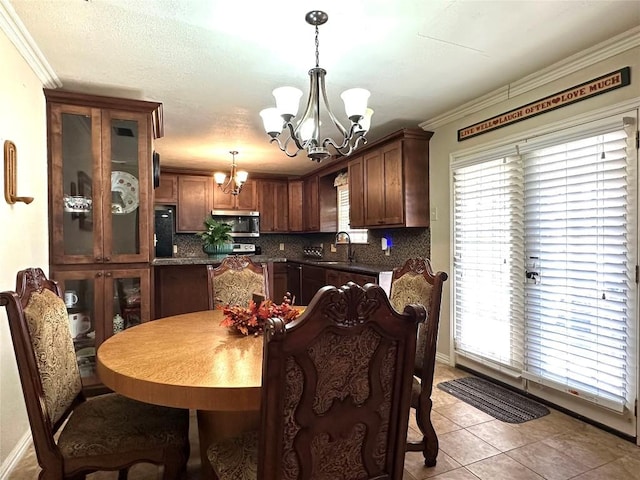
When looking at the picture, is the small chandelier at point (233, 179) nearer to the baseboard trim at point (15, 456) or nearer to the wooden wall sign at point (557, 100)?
the wooden wall sign at point (557, 100)

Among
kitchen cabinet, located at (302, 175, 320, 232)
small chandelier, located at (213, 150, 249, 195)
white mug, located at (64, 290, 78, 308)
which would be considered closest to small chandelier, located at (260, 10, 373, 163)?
white mug, located at (64, 290, 78, 308)

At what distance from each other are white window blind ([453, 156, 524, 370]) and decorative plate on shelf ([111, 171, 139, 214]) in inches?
109

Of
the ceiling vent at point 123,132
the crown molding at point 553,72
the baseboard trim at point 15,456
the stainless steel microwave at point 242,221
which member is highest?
the crown molding at point 553,72

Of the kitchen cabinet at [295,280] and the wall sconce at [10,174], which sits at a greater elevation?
the wall sconce at [10,174]

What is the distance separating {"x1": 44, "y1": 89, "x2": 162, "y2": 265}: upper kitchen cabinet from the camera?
9.30 ft

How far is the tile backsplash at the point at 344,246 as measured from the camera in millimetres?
4095

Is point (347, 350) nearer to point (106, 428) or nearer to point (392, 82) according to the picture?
point (106, 428)

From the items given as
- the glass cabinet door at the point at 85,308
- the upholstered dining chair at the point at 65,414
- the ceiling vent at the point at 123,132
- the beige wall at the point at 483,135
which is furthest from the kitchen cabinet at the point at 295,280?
the upholstered dining chair at the point at 65,414

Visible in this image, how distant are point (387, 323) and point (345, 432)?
1.10 feet

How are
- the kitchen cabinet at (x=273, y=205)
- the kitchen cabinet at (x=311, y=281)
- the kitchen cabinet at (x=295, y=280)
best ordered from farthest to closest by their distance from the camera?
1. the kitchen cabinet at (x=273, y=205)
2. the kitchen cabinet at (x=295, y=280)
3. the kitchen cabinet at (x=311, y=281)

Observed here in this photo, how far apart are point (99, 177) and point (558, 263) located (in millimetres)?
3397

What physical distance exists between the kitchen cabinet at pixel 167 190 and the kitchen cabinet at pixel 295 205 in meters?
1.83

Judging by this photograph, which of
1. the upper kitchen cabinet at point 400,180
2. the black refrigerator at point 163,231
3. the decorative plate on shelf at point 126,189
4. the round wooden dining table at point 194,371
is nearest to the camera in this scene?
the round wooden dining table at point 194,371

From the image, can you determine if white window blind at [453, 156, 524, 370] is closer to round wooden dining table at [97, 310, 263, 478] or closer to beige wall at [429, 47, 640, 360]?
beige wall at [429, 47, 640, 360]
